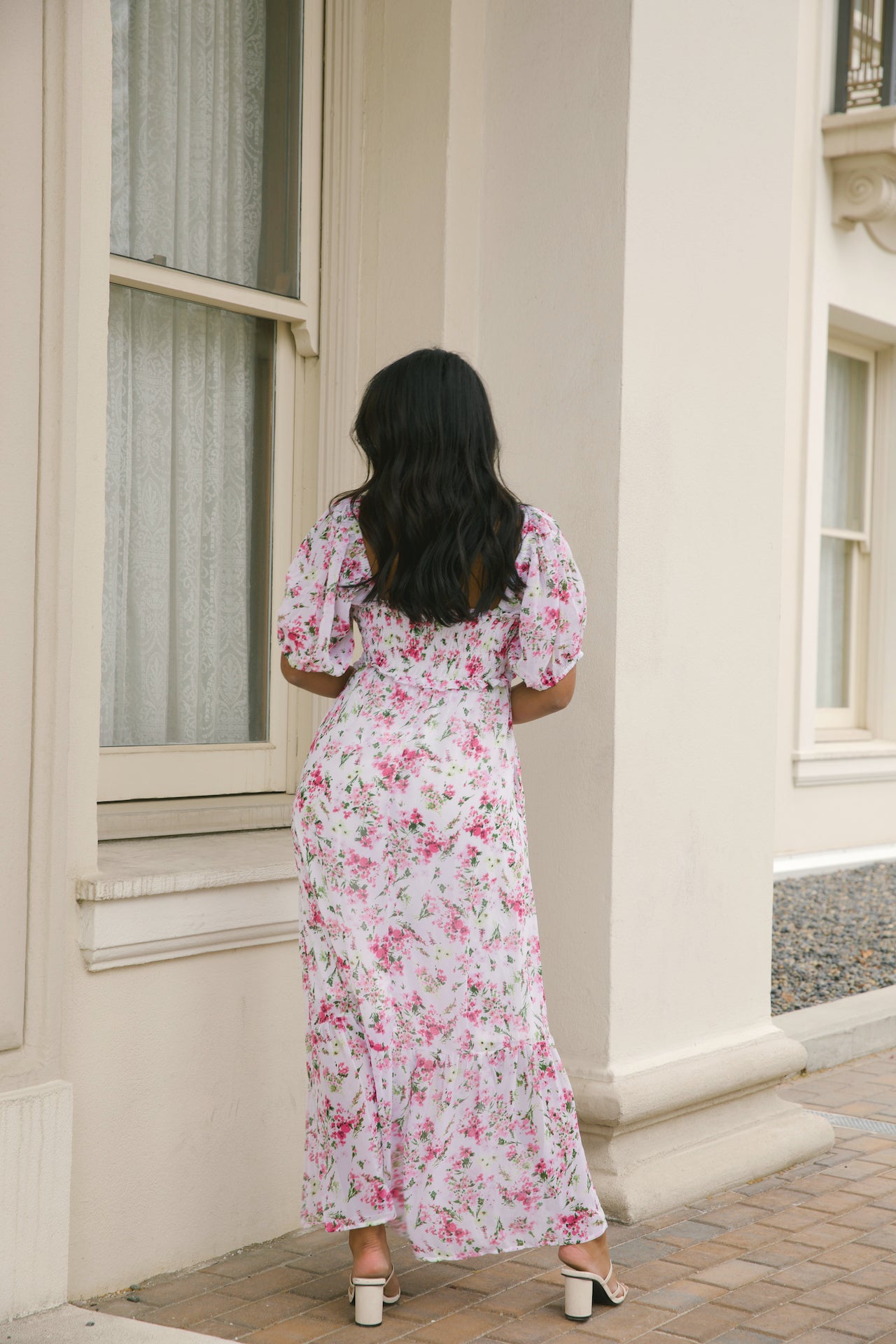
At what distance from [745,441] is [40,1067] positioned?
7.82 feet

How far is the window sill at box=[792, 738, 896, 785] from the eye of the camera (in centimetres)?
898

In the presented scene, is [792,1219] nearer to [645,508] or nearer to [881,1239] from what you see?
[881,1239]

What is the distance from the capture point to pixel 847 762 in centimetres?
934

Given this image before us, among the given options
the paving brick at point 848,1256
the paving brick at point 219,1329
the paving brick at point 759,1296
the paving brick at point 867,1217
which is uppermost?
the paving brick at point 219,1329

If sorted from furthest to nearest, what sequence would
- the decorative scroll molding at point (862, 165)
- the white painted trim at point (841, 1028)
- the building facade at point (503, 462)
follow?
the decorative scroll molding at point (862, 165) < the white painted trim at point (841, 1028) < the building facade at point (503, 462)

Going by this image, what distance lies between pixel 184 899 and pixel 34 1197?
624 millimetres

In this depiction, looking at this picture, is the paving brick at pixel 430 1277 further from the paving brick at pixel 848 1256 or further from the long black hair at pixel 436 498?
the long black hair at pixel 436 498

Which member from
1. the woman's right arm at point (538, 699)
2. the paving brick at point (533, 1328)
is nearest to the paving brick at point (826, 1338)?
the paving brick at point (533, 1328)

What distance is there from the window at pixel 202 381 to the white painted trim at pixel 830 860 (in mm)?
5597

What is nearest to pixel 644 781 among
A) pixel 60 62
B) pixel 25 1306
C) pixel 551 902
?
pixel 551 902

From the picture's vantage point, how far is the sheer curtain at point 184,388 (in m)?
3.46

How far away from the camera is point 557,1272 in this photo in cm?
319

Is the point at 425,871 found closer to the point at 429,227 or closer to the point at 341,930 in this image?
the point at 341,930

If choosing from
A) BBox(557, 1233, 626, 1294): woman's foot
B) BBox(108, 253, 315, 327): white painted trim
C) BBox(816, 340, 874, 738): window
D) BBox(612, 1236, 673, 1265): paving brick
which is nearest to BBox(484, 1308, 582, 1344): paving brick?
BBox(557, 1233, 626, 1294): woman's foot
